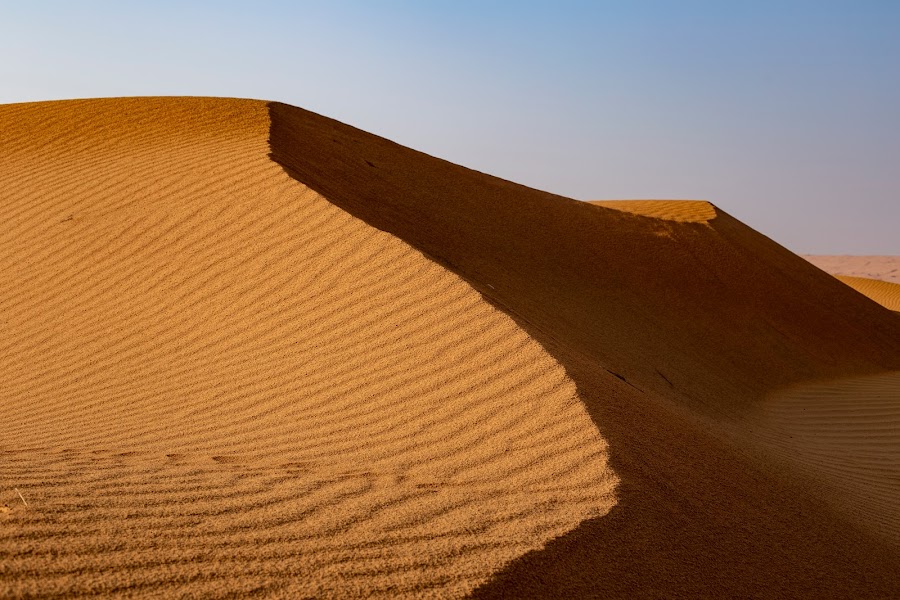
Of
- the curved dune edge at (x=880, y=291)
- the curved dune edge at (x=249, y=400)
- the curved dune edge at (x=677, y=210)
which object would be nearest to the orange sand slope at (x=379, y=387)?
the curved dune edge at (x=249, y=400)

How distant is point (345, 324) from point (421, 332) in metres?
0.72

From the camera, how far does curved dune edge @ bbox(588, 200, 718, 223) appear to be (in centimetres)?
1599

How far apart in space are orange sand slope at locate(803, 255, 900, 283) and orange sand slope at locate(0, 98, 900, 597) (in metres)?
50.9

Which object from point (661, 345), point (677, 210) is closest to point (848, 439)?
point (661, 345)

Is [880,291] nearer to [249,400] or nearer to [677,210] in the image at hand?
[677,210]

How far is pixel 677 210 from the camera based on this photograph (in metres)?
17.4

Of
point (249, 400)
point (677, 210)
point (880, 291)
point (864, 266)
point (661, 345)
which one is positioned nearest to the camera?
point (249, 400)

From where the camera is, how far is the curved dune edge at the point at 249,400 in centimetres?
285

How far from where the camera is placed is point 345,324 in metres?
6.62

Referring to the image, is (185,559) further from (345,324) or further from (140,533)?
(345,324)

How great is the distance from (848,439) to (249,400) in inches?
228

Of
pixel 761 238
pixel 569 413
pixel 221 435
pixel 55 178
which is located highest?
pixel 761 238

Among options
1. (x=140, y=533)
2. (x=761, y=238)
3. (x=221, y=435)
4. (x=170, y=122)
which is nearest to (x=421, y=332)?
(x=221, y=435)

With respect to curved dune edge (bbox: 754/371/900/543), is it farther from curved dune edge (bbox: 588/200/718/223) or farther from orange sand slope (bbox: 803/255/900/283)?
orange sand slope (bbox: 803/255/900/283)
